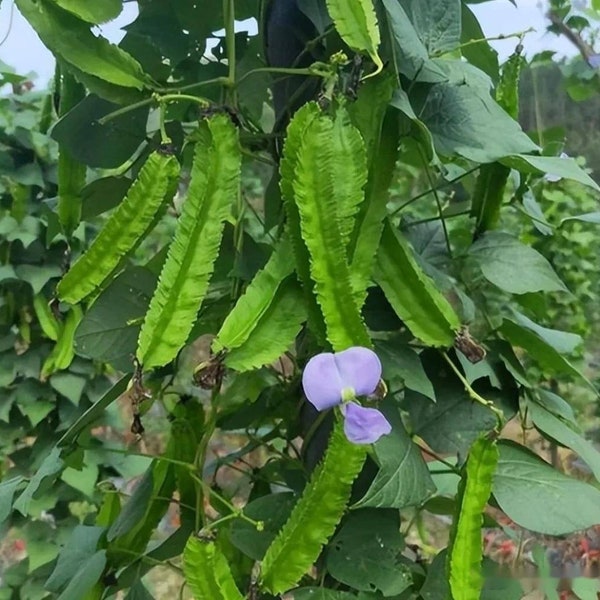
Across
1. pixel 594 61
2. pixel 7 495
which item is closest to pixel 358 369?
pixel 7 495

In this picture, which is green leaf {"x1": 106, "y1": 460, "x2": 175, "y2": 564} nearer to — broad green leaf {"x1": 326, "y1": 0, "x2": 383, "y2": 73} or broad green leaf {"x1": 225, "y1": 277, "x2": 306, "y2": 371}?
broad green leaf {"x1": 225, "y1": 277, "x2": 306, "y2": 371}

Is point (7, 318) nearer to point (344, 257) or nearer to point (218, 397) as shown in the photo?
point (218, 397)

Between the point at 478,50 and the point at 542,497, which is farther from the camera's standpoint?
the point at 478,50

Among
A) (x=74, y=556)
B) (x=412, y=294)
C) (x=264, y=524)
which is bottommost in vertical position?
(x=74, y=556)

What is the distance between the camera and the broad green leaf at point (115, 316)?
493mm

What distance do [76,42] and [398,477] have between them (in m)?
0.27

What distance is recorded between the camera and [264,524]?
1.54 feet

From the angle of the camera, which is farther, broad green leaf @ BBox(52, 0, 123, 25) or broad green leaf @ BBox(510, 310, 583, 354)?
broad green leaf @ BBox(510, 310, 583, 354)

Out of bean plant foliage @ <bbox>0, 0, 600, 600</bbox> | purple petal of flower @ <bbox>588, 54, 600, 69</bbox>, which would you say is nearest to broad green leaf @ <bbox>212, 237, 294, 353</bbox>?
bean plant foliage @ <bbox>0, 0, 600, 600</bbox>

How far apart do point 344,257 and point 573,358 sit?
0.79 m

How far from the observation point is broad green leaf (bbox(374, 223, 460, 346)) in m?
0.44

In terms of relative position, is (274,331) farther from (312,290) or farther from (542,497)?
(542,497)

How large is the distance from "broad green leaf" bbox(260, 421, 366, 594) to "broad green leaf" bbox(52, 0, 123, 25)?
0.79 ft

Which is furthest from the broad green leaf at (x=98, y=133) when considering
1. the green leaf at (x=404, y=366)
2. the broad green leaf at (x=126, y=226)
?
the green leaf at (x=404, y=366)
